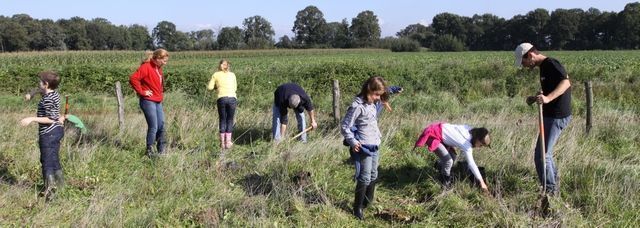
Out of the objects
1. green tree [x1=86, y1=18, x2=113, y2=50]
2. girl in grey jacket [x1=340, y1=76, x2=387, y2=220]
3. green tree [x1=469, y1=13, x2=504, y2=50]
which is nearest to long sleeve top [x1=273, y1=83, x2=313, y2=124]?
girl in grey jacket [x1=340, y1=76, x2=387, y2=220]

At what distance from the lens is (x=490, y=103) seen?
12820 mm

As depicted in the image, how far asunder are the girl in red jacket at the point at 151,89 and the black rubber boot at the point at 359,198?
3.01 m

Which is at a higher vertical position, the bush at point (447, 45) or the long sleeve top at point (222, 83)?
the long sleeve top at point (222, 83)

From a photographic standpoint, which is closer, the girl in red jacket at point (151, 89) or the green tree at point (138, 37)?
the girl in red jacket at point (151, 89)

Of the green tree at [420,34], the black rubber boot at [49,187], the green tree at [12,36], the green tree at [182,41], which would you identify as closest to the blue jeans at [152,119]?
the black rubber boot at [49,187]

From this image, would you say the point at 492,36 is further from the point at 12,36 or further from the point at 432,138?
the point at 432,138

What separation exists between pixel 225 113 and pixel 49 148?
2.66m

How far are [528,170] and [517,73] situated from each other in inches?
463

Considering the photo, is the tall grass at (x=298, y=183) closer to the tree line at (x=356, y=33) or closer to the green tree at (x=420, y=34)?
the tree line at (x=356, y=33)

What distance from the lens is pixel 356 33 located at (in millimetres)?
101062

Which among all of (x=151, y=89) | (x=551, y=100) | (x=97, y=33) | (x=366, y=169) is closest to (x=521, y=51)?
(x=551, y=100)

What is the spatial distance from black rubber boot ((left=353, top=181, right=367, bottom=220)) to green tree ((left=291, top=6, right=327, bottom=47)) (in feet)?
330

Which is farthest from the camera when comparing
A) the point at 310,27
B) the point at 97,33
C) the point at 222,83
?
the point at 310,27

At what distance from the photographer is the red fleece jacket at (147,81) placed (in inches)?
256
